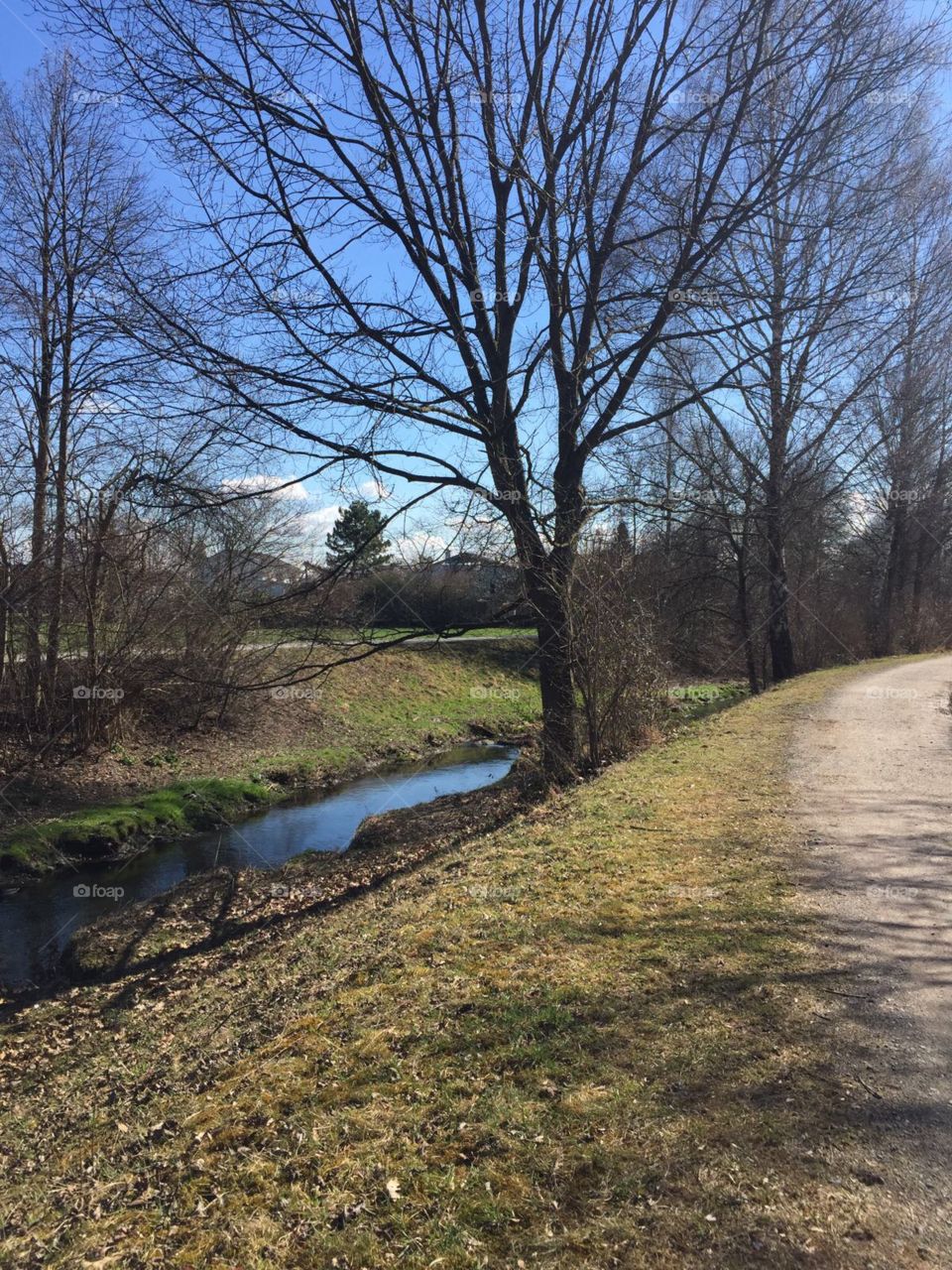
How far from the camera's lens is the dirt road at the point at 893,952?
2.94 meters

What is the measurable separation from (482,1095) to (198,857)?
33.9 feet

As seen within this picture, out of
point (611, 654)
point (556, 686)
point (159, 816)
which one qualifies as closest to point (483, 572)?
point (556, 686)

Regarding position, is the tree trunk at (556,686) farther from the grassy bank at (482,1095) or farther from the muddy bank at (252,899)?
the grassy bank at (482,1095)

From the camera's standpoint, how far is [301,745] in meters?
20.8

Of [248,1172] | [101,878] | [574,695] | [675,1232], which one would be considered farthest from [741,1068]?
[101,878]

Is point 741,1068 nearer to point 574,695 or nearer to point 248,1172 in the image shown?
point 248,1172

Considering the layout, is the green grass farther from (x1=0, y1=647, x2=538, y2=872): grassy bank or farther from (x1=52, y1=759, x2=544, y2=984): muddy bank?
(x1=52, y1=759, x2=544, y2=984): muddy bank

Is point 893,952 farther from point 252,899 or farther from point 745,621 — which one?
point 745,621

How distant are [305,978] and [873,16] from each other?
37.0 feet

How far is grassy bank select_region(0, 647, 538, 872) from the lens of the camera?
1334 centimetres

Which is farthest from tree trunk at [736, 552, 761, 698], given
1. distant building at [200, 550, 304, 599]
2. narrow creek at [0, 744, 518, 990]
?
distant building at [200, 550, 304, 599]

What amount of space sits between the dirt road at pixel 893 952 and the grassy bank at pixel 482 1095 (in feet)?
0.47

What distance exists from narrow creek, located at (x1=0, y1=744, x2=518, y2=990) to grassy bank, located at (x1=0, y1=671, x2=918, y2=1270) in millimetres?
2632

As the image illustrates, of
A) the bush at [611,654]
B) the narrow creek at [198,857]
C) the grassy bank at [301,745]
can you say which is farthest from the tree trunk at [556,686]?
the grassy bank at [301,745]
